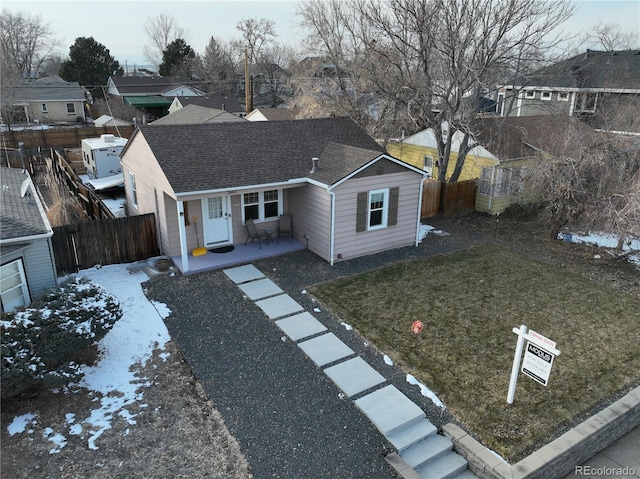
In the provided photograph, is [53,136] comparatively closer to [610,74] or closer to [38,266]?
Answer: [38,266]

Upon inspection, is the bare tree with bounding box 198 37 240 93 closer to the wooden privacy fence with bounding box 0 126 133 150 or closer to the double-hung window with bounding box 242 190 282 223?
the wooden privacy fence with bounding box 0 126 133 150

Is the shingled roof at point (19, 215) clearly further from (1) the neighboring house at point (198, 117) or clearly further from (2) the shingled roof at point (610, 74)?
(2) the shingled roof at point (610, 74)

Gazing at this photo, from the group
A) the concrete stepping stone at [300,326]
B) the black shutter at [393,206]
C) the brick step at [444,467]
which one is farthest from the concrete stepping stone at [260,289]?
the brick step at [444,467]

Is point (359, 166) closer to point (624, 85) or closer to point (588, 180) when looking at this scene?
point (588, 180)

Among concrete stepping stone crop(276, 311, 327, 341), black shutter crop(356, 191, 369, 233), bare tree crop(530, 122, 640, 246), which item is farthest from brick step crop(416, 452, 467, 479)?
bare tree crop(530, 122, 640, 246)

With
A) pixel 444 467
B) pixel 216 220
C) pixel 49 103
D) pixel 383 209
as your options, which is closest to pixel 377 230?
pixel 383 209
